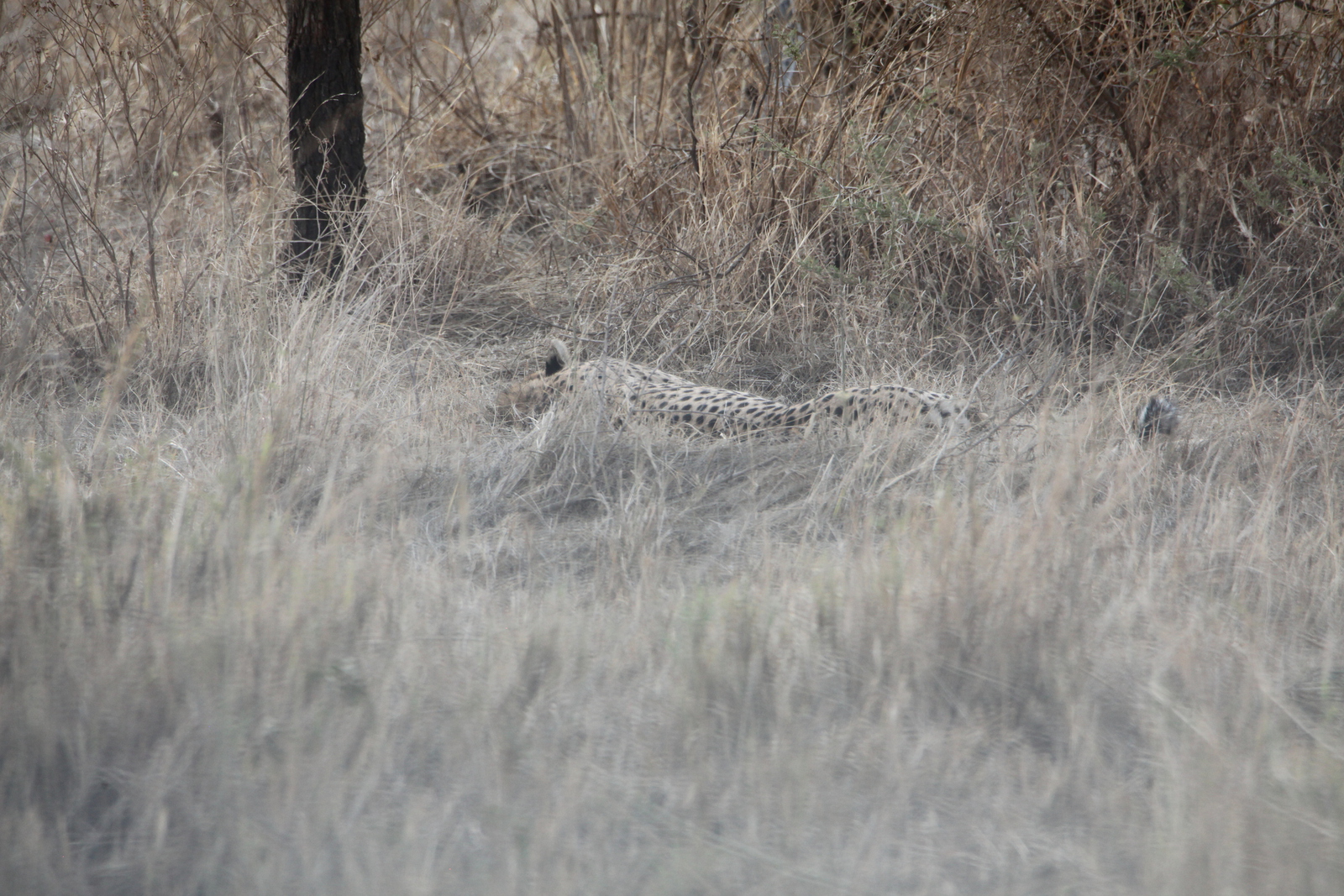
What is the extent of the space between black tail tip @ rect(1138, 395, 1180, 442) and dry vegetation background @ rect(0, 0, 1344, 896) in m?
0.05

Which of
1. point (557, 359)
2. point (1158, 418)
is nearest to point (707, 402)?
point (557, 359)

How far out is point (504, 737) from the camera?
1.65m

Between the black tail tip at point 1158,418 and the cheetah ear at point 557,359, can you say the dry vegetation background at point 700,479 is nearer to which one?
the black tail tip at point 1158,418

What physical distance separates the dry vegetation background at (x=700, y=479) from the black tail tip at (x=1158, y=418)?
0.05 meters

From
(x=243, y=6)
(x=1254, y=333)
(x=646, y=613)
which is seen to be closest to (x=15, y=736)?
(x=646, y=613)

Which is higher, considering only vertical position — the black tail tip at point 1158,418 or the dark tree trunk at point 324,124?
the dark tree trunk at point 324,124

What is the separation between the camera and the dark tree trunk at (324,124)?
4.43 meters

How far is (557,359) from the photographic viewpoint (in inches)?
158

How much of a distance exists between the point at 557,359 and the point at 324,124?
1546mm

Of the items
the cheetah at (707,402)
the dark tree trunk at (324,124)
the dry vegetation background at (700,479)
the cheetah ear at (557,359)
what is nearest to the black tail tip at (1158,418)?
the dry vegetation background at (700,479)

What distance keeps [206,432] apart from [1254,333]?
358 centimetres

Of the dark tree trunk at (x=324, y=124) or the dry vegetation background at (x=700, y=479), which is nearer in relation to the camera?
the dry vegetation background at (x=700, y=479)

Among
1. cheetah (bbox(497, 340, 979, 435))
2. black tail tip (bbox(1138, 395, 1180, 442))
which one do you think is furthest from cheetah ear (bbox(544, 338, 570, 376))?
black tail tip (bbox(1138, 395, 1180, 442))

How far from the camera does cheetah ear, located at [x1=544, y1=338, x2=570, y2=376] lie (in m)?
3.96
